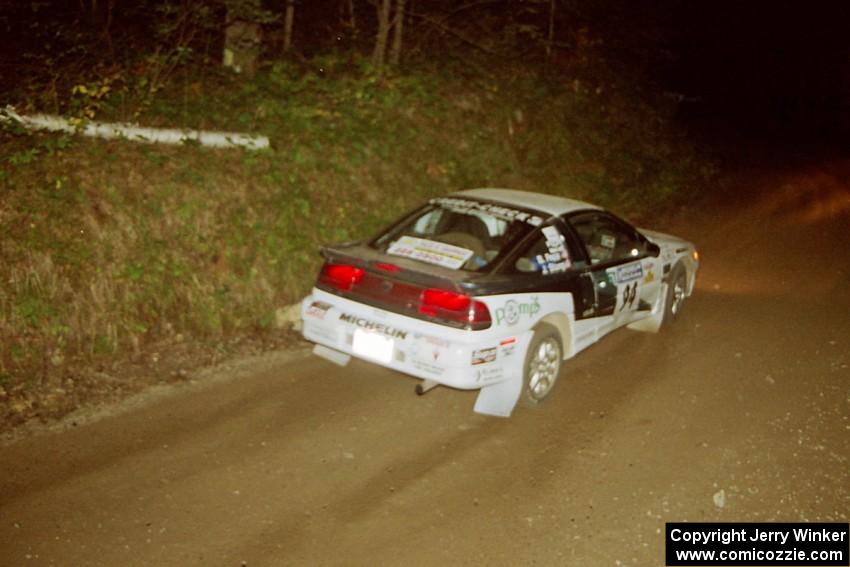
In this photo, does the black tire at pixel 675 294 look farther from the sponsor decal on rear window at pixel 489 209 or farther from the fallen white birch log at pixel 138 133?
the fallen white birch log at pixel 138 133

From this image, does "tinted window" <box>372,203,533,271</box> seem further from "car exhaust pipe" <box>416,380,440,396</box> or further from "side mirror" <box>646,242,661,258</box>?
"side mirror" <box>646,242,661,258</box>

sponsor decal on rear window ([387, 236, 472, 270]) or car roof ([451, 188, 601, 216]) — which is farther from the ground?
car roof ([451, 188, 601, 216])

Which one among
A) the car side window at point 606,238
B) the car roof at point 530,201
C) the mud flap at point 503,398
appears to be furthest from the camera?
the car side window at point 606,238

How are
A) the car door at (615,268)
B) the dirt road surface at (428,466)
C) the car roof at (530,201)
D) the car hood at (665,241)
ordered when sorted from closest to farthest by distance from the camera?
1. the dirt road surface at (428,466)
2. the car roof at (530,201)
3. the car door at (615,268)
4. the car hood at (665,241)

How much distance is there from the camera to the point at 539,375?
5.45 m

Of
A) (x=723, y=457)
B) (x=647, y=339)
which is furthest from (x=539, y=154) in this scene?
(x=723, y=457)

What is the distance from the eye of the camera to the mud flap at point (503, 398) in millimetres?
5129

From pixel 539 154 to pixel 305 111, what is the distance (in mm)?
5906

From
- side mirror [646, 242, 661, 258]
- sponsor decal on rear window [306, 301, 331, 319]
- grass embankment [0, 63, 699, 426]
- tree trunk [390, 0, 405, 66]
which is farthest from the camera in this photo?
tree trunk [390, 0, 405, 66]

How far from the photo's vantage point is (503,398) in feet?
17.0

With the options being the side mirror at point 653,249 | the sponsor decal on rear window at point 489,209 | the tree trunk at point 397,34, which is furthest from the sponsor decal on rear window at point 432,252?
the tree trunk at point 397,34

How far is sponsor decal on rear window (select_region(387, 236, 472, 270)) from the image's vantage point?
5238mm

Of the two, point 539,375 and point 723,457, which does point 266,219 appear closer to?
point 539,375

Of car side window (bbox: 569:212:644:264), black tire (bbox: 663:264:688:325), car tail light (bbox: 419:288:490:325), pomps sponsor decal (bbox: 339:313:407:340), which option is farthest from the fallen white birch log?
black tire (bbox: 663:264:688:325)
